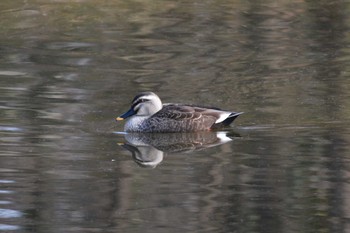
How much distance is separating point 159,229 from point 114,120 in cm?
517

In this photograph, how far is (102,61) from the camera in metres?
18.5

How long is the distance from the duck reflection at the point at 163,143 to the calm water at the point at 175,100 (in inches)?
1.0

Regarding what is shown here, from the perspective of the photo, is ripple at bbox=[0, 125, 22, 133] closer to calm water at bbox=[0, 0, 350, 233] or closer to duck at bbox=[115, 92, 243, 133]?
calm water at bbox=[0, 0, 350, 233]

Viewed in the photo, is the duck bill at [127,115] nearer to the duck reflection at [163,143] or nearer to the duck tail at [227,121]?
the duck reflection at [163,143]

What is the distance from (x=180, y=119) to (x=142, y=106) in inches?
20.9

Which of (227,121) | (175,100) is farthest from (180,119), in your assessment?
(175,100)

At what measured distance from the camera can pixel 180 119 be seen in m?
13.6

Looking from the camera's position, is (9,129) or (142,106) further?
(142,106)

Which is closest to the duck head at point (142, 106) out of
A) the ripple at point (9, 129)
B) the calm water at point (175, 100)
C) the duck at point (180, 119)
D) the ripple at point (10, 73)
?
the duck at point (180, 119)

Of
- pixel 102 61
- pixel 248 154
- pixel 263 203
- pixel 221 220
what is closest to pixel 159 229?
pixel 221 220

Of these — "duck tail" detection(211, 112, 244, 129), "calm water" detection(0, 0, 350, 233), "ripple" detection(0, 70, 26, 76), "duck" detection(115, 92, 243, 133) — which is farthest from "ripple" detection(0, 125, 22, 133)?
"ripple" detection(0, 70, 26, 76)

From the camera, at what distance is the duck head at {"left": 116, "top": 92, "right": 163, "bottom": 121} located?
45.5 feet

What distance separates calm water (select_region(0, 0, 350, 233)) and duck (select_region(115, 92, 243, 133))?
0.17 metres

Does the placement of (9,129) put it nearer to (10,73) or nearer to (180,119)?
(180,119)
